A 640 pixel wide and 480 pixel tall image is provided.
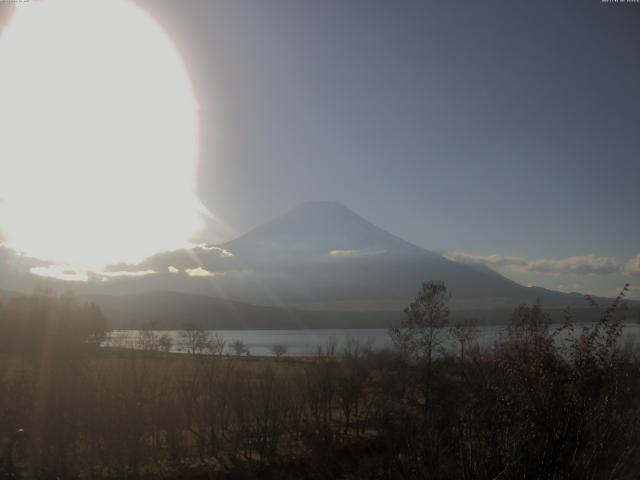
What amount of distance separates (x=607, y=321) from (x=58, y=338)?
23349 mm

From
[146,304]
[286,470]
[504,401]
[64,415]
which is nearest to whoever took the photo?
[504,401]

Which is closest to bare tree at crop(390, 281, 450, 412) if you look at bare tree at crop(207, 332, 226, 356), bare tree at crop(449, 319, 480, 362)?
bare tree at crop(449, 319, 480, 362)

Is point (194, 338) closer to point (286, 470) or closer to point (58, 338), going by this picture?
point (58, 338)

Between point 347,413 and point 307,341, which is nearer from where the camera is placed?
point 347,413

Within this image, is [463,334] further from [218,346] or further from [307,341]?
[307,341]

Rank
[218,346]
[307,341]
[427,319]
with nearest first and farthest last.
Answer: [427,319]
[218,346]
[307,341]

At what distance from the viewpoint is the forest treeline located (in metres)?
5.54

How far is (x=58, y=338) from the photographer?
23906 mm

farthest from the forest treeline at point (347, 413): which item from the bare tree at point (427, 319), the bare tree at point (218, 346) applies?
the bare tree at point (218, 346)

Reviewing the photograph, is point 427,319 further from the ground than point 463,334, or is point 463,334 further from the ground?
point 427,319

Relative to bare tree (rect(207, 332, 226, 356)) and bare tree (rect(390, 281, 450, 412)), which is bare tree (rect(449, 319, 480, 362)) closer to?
bare tree (rect(390, 281, 450, 412))

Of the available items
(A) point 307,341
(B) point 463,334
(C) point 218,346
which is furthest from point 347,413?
(A) point 307,341

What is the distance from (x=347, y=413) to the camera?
74.7 feet

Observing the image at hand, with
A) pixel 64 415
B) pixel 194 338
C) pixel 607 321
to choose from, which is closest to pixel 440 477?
pixel 607 321
